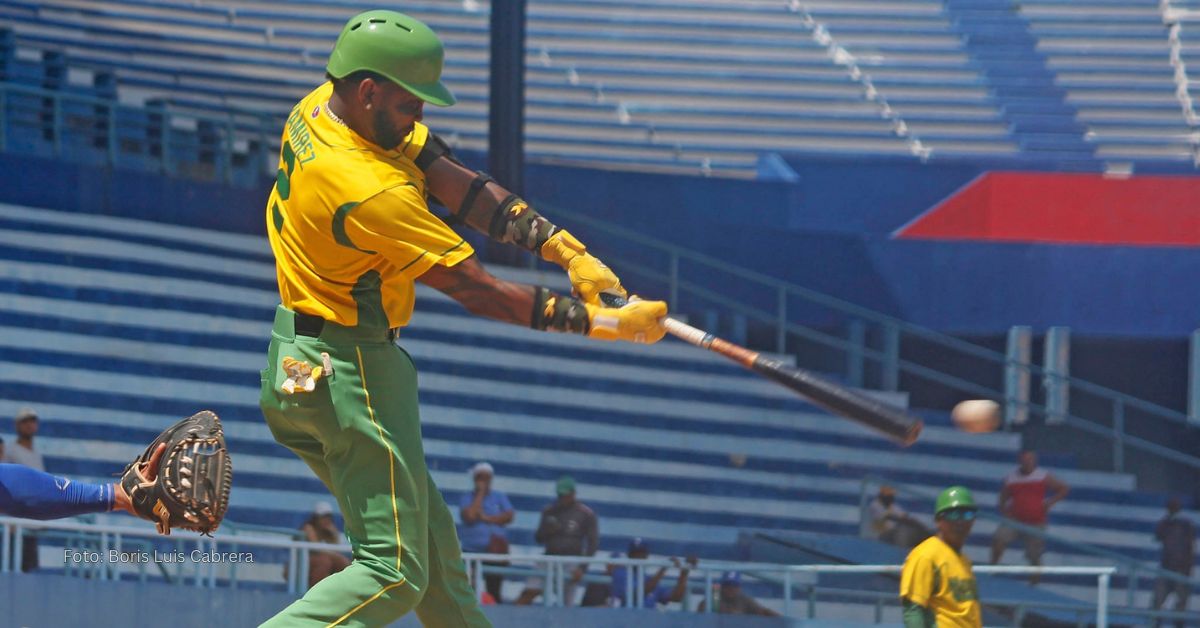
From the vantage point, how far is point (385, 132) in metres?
4.85

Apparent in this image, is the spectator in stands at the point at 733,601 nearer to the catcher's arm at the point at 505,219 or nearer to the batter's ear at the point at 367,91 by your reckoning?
the catcher's arm at the point at 505,219

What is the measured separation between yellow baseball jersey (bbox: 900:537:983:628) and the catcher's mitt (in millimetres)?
3961

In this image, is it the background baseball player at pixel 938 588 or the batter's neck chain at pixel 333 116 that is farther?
the background baseball player at pixel 938 588

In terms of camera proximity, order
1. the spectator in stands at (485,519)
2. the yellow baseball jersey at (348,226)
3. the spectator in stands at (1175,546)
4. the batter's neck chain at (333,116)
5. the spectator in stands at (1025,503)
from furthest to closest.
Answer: the spectator in stands at (1025,503)
the spectator in stands at (1175,546)
the spectator in stands at (485,519)
the batter's neck chain at (333,116)
the yellow baseball jersey at (348,226)

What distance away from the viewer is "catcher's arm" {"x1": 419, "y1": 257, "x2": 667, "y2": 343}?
15.5 feet

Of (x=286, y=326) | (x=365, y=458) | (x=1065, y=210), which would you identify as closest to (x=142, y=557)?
(x=286, y=326)

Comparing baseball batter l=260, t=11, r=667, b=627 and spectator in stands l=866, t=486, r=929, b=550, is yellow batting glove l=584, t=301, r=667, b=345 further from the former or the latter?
spectator in stands l=866, t=486, r=929, b=550

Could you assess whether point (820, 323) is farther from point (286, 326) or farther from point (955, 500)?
point (286, 326)

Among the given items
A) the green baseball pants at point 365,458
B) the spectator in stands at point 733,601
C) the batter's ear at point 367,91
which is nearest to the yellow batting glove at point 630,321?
the green baseball pants at point 365,458

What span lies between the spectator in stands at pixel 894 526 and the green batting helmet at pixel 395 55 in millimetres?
8870

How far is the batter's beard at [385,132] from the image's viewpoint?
15.8 feet

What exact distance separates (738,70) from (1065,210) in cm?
479

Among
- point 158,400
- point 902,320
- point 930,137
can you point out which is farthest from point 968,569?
point 930,137

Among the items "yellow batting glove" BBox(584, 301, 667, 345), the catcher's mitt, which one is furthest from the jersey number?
"yellow batting glove" BBox(584, 301, 667, 345)
